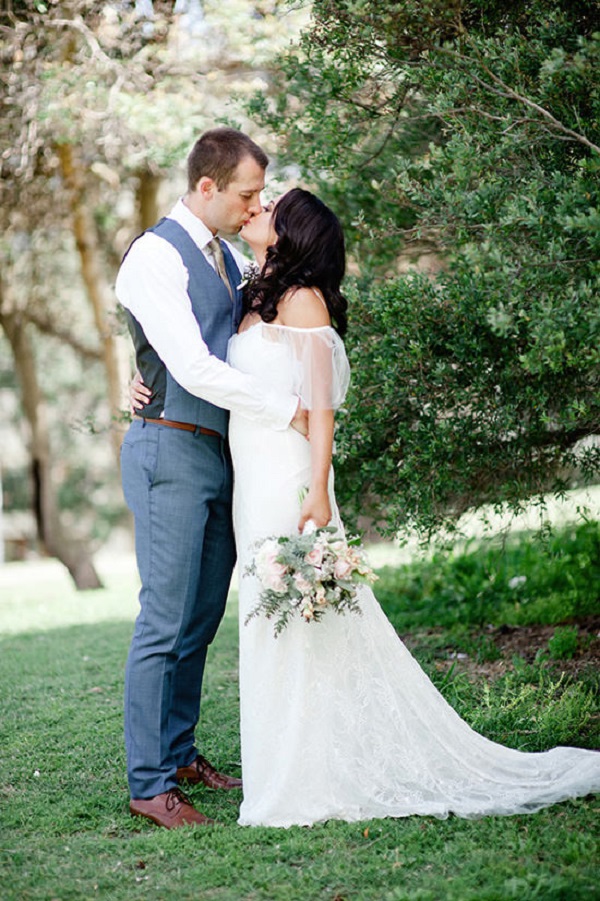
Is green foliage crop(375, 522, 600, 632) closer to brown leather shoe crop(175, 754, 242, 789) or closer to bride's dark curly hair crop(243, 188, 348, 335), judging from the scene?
brown leather shoe crop(175, 754, 242, 789)

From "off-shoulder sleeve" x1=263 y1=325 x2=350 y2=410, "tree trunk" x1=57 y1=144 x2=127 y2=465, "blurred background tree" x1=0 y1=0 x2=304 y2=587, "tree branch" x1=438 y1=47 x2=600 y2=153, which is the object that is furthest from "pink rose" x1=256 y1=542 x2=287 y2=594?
"tree trunk" x1=57 y1=144 x2=127 y2=465

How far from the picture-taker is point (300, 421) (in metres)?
3.61

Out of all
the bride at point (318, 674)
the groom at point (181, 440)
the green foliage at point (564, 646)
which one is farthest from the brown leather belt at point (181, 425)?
the green foliage at point (564, 646)

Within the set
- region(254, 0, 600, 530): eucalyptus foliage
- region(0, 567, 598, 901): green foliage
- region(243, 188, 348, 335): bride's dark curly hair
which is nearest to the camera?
region(0, 567, 598, 901): green foliage

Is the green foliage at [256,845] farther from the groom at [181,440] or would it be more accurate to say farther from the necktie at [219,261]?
the necktie at [219,261]

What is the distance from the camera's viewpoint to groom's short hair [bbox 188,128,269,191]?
12.4 ft

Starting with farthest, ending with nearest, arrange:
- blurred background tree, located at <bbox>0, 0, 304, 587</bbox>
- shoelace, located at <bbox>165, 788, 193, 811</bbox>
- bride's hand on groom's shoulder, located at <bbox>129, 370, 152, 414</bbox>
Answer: blurred background tree, located at <bbox>0, 0, 304, 587</bbox>, bride's hand on groom's shoulder, located at <bbox>129, 370, 152, 414</bbox>, shoelace, located at <bbox>165, 788, 193, 811</bbox>

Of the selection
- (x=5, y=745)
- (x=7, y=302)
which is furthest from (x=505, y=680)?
(x=7, y=302)

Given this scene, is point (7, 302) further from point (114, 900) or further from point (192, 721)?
point (114, 900)

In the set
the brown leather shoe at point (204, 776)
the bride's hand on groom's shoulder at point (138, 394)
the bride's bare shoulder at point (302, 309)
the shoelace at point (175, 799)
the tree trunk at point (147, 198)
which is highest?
the tree trunk at point (147, 198)

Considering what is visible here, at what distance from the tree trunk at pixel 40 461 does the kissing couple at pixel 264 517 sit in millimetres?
7364

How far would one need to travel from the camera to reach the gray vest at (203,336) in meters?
3.69

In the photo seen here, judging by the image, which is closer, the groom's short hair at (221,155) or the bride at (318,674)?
the bride at (318,674)

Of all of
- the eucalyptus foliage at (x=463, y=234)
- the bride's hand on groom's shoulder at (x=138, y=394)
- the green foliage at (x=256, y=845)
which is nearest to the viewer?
the green foliage at (x=256, y=845)
